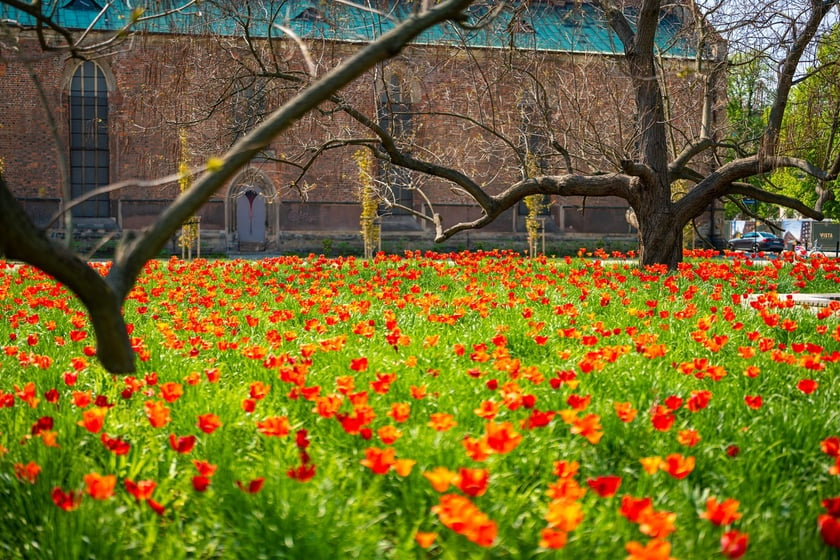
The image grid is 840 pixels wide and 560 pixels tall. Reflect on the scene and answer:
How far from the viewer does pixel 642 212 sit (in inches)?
470

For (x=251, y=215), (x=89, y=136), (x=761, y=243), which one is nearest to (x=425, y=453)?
(x=89, y=136)

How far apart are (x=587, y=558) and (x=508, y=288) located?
260 inches

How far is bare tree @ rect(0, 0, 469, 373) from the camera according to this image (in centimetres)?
232

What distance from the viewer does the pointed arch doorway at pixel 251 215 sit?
29.1 metres

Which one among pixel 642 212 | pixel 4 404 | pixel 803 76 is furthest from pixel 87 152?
pixel 4 404

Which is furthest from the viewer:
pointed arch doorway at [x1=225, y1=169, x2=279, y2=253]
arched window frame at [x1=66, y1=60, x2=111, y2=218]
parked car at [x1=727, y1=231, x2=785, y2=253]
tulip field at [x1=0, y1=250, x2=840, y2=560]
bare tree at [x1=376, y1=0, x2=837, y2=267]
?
parked car at [x1=727, y1=231, x2=785, y2=253]

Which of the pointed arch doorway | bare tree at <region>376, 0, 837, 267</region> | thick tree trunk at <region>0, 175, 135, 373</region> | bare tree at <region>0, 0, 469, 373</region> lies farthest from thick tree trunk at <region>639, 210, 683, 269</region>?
the pointed arch doorway

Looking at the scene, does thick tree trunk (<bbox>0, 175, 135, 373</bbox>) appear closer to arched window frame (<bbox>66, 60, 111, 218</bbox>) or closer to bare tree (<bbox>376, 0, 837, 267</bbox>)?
bare tree (<bbox>376, 0, 837, 267</bbox>)

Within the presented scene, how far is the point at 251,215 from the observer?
3634 centimetres

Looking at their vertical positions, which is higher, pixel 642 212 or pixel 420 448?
pixel 642 212

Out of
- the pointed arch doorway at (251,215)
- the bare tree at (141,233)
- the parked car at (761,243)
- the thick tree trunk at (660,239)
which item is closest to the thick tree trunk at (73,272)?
the bare tree at (141,233)

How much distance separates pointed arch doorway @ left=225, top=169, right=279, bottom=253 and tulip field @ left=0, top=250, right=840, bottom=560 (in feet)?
65.4

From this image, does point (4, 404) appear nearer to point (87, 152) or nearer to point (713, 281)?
point (713, 281)

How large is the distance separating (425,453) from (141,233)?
48.0 inches
